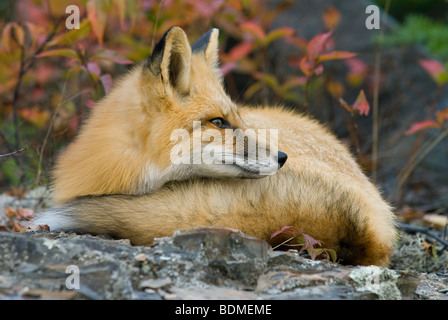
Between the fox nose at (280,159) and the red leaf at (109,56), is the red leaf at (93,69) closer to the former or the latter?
the red leaf at (109,56)

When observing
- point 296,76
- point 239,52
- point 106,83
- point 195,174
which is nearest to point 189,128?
point 195,174

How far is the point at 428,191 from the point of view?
6262 mm

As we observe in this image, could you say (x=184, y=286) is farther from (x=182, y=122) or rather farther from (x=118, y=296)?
(x=182, y=122)

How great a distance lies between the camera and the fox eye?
2967 millimetres

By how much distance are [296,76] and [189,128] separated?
4375 mm

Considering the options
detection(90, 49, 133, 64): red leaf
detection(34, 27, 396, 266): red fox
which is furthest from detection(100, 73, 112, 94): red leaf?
detection(34, 27, 396, 266): red fox

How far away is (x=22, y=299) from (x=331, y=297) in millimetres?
1232

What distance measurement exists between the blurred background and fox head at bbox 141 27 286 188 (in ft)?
5.38

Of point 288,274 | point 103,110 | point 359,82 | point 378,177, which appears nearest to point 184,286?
point 288,274

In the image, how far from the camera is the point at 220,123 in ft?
9.82

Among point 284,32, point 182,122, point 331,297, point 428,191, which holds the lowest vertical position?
point 428,191

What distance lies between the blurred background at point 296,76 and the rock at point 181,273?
2307 millimetres

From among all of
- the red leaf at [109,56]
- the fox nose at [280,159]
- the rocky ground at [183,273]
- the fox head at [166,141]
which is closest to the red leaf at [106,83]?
the red leaf at [109,56]

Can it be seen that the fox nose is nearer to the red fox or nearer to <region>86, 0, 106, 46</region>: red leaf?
the red fox
